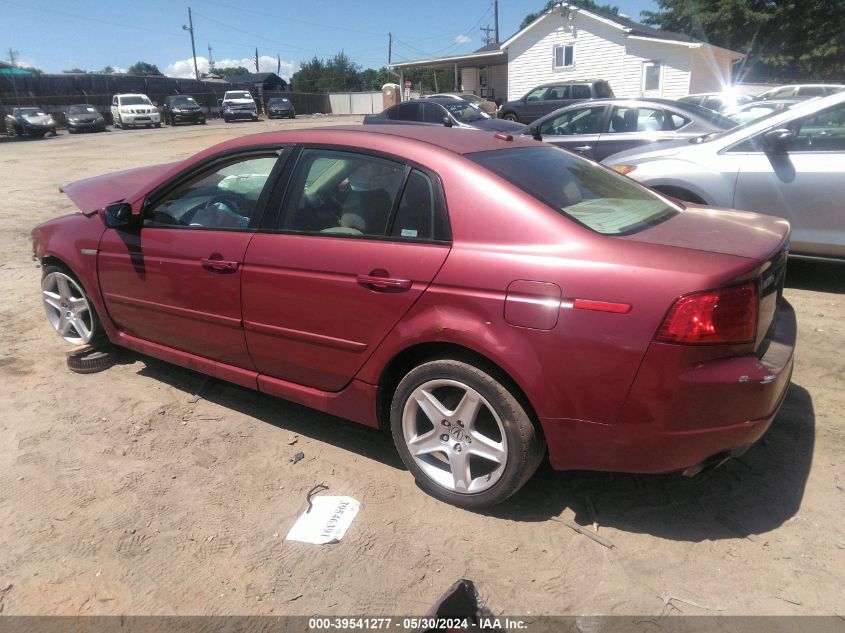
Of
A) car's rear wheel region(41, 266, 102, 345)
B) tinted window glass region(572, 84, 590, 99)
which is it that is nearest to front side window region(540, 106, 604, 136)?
car's rear wheel region(41, 266, 102, 345)

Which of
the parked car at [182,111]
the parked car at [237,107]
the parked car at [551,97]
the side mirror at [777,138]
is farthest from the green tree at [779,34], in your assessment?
the side mirror at [777,138]

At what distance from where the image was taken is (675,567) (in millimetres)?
2475

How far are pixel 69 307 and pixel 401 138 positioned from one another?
2918mm

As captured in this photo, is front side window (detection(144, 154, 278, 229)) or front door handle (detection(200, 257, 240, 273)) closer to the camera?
front door handle (detection(200, 257, 240, 273))

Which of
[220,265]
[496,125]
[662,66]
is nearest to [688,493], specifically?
[220,265]

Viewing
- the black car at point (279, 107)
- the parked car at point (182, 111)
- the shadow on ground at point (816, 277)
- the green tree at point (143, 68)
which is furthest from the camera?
the green tree at point (143, 68)

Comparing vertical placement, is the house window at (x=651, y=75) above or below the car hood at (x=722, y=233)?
above

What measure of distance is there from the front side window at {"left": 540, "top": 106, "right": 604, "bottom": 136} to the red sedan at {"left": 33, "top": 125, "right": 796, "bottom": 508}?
5.96 m

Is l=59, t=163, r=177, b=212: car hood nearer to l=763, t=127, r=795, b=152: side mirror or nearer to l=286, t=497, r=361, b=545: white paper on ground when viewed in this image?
l=286, t=497, r=361, b=545: white paper on ground

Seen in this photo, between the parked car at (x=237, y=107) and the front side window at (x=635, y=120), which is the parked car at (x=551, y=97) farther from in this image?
the parked car at (x=237, y=107)

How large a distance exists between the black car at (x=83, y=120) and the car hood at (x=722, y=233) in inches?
1397

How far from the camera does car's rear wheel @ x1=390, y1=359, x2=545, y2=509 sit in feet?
8.50

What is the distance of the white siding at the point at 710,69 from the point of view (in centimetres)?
2833

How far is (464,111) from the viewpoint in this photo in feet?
48.8
